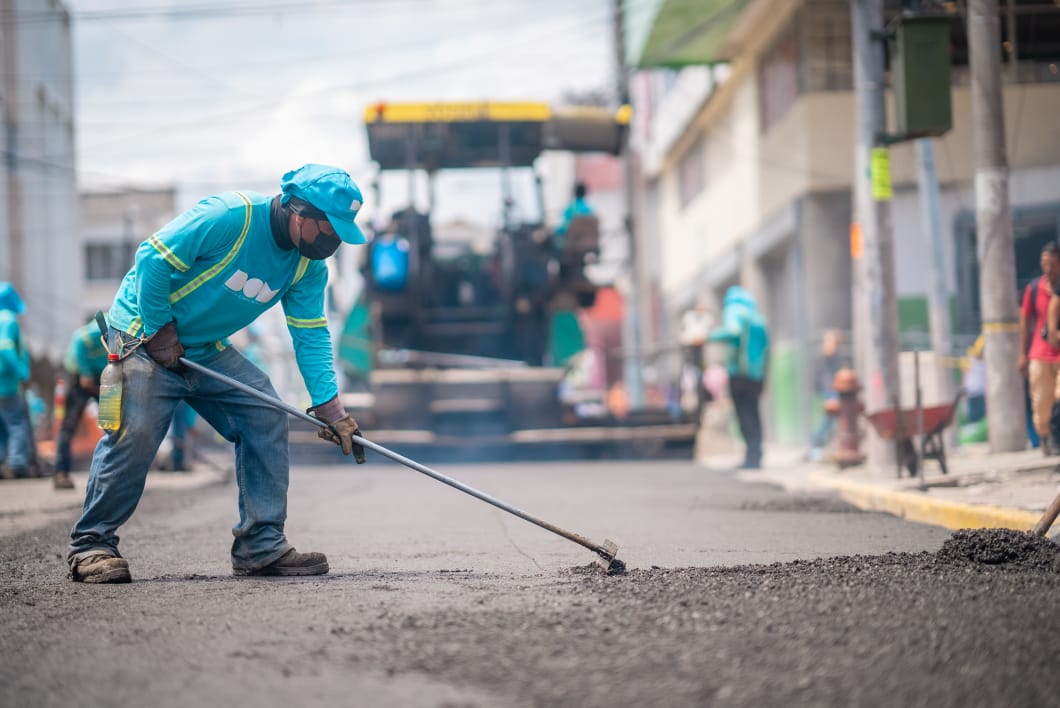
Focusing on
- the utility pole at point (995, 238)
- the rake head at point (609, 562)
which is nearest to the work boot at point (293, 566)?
the rake head at point (609, 562)

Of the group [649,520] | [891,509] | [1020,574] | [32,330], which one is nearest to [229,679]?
[1020,574]

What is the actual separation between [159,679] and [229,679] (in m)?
0.18

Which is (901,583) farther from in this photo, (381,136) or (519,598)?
(381,136)

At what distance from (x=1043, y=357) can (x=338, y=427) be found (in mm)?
6196

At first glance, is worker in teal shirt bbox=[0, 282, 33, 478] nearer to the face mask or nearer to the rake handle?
the rake handle

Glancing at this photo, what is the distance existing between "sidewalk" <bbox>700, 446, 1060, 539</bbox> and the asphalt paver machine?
2.63 m

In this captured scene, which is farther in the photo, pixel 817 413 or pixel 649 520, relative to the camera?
pixel 817 413

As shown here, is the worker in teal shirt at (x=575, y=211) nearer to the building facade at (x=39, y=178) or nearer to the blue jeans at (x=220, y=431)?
the blue jeans at (x=220, y=431)

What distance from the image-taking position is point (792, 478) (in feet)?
38.6

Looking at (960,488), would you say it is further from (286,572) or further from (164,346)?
(164,346)

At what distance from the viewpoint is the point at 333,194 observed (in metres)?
5.08

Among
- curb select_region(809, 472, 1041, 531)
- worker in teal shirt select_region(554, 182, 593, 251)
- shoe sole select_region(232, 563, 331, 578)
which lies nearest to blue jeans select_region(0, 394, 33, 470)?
worker in teal shirt select_region(554, 182, 593, 251)

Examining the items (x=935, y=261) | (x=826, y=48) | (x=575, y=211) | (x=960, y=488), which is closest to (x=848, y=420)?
(x=935, y=261)

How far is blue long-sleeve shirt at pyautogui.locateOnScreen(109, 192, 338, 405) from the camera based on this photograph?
507cm
